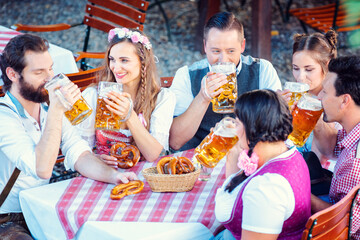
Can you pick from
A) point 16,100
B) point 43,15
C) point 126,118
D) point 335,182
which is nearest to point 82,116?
point 126,118

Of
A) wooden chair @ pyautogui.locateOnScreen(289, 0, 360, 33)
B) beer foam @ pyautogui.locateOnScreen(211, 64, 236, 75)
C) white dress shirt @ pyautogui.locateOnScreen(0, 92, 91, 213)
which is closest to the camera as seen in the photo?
white dress shirt @ pyautogui.locateOnScreen(0, 92, 91, 213)

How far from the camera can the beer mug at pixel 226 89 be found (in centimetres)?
248

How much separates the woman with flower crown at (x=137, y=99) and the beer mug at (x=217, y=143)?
442 mm

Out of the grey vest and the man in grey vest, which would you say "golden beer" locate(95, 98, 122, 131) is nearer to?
the man in grey vest

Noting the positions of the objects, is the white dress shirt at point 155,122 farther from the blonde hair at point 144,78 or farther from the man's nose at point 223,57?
the man's nose at point 223,57

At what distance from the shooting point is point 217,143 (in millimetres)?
2186

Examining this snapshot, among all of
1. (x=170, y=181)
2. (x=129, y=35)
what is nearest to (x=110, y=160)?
(x=170, y=181)

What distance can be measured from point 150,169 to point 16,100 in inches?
31.7

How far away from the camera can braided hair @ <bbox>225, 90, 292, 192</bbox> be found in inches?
72.2

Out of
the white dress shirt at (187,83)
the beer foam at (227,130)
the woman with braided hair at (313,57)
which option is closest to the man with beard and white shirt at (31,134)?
the beer foam at (227,130)

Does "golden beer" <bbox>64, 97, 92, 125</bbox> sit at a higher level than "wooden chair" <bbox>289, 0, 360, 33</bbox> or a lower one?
lower

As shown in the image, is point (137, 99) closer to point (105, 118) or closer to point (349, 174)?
point (105, 118)

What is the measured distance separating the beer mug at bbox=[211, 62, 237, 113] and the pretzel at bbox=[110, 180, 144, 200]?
636 millimetres

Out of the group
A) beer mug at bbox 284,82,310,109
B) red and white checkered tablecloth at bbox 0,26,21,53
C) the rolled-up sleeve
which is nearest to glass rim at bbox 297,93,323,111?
beer mug at bbox 284,82,310,109
